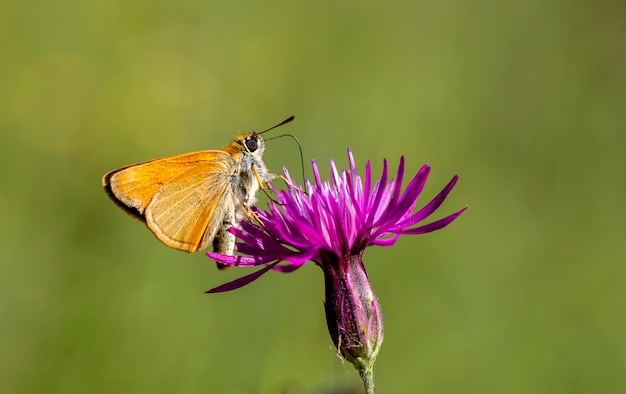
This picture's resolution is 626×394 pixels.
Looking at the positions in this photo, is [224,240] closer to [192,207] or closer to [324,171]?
[192,207]

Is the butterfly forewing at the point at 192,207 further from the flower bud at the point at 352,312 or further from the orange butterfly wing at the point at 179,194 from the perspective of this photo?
the flower bud at the point at 352,312

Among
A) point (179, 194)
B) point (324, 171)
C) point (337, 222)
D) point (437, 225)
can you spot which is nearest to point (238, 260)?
point (337, 222)

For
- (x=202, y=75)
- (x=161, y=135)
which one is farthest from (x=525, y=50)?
(x=161, y=135)

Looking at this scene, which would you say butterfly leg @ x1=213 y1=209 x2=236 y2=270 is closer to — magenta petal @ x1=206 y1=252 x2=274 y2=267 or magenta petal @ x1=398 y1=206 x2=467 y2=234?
magenta petal @ x1=206 y1=252 x2=274 y2=267

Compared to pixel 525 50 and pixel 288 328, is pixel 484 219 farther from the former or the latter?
pixel 525 50

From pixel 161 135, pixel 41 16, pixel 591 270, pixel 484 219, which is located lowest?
pixel 591 270

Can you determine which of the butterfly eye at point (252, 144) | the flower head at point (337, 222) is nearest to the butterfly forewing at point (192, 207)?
the butterfly eye at point (252, 144)

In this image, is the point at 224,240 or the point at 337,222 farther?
the point at 224,240
